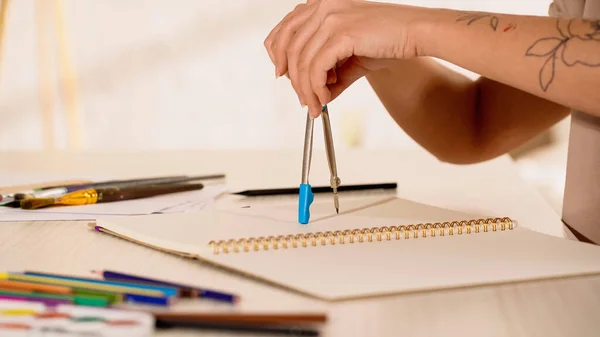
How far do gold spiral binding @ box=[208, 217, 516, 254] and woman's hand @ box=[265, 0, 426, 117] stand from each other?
19 centimetres

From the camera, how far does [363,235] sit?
642 millimetres

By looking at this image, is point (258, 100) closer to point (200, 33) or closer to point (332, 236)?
point (200, 33)

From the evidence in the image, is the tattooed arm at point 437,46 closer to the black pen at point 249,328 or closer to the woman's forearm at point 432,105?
the woman's forearm at point 432,105

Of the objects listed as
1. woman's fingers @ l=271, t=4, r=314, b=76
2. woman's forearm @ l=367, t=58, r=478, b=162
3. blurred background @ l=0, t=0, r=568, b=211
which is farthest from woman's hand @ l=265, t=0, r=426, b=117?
blurred background @ l=0, t=0, r=568, b=211

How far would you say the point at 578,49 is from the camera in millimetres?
709

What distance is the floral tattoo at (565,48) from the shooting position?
708mm

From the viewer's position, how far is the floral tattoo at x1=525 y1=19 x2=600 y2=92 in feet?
2.32

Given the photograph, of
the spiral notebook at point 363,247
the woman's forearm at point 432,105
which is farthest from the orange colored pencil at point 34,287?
the woman's forearm at point 432,105

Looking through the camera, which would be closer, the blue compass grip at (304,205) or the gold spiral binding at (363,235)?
the gold spiral binding at (363,235)

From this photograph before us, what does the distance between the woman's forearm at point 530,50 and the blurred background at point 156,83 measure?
8.21 feet

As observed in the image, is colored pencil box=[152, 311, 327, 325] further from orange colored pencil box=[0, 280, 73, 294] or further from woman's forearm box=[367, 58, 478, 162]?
woman's forearm box=[367, 58, 478, 162]

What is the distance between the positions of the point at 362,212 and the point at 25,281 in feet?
1.36

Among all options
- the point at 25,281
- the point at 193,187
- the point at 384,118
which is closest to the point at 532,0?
the point at 384,118

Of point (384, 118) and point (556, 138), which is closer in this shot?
point (556, 138)
